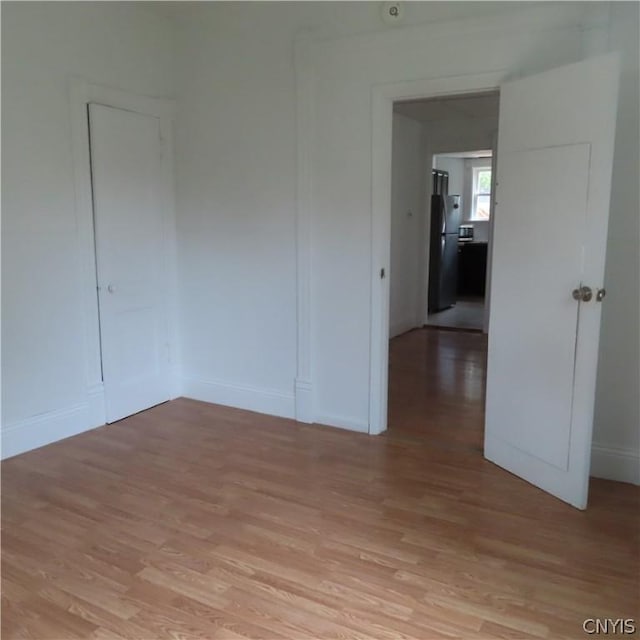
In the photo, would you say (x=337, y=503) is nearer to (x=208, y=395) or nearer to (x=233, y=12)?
(x=208, y=395)

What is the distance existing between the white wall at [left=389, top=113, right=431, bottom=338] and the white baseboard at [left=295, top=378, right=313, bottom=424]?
9.57 feet

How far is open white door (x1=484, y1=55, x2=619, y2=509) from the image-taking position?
265 centimetres

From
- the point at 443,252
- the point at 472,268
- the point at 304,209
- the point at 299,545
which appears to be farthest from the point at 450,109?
the point at 299,545

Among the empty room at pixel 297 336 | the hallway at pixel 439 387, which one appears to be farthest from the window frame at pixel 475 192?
the empty room at pixel 297 336

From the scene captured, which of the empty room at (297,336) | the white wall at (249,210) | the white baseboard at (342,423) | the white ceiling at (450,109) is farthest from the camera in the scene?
the white ceiling at (450,109)

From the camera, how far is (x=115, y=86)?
385 centimetres

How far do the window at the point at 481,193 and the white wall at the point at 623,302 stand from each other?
7730mm

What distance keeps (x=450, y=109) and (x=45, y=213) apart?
4.52m

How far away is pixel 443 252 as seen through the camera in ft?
26.6

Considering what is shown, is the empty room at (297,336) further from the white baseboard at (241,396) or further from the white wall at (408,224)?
the white wall at (408,224)

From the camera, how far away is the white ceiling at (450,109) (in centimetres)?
598

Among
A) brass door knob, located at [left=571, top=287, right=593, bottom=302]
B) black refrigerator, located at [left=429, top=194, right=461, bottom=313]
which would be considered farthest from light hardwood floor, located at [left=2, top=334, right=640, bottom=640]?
black refrigerator, located at [left=429, top=194, right=461, bottom=313]

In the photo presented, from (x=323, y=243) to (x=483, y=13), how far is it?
156cm

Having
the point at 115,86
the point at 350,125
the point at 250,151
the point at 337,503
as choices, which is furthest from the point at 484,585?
the point at 115,86
